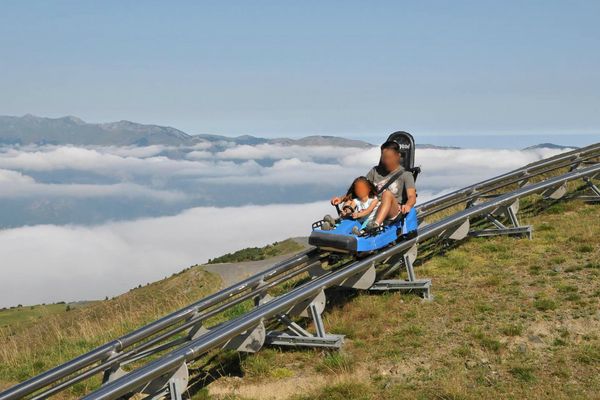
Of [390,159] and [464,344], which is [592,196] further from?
[464,344]

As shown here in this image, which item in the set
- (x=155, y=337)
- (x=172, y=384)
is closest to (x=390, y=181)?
(x=155, y=337)

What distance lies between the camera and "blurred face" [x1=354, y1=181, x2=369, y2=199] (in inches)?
397

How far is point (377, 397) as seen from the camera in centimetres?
650

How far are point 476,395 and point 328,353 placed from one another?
217 centimetres

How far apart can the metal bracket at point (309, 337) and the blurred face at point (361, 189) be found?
2.63 metres

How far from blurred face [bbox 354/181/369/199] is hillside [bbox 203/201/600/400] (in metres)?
1.75

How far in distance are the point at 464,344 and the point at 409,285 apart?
2057mm

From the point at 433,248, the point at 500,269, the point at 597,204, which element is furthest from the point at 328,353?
the point at 597,204

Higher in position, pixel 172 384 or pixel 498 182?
pixel 498 182

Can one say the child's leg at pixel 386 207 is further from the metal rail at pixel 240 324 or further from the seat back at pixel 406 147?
the seat back at pixel 406 147

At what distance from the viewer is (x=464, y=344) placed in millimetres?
7594

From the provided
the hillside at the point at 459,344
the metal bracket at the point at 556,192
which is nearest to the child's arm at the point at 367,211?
the hillside at the point at 459,344

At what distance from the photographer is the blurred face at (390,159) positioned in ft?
34.8

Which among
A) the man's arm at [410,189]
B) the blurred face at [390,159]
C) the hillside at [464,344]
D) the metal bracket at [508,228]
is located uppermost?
the blurred face at [390,159]
